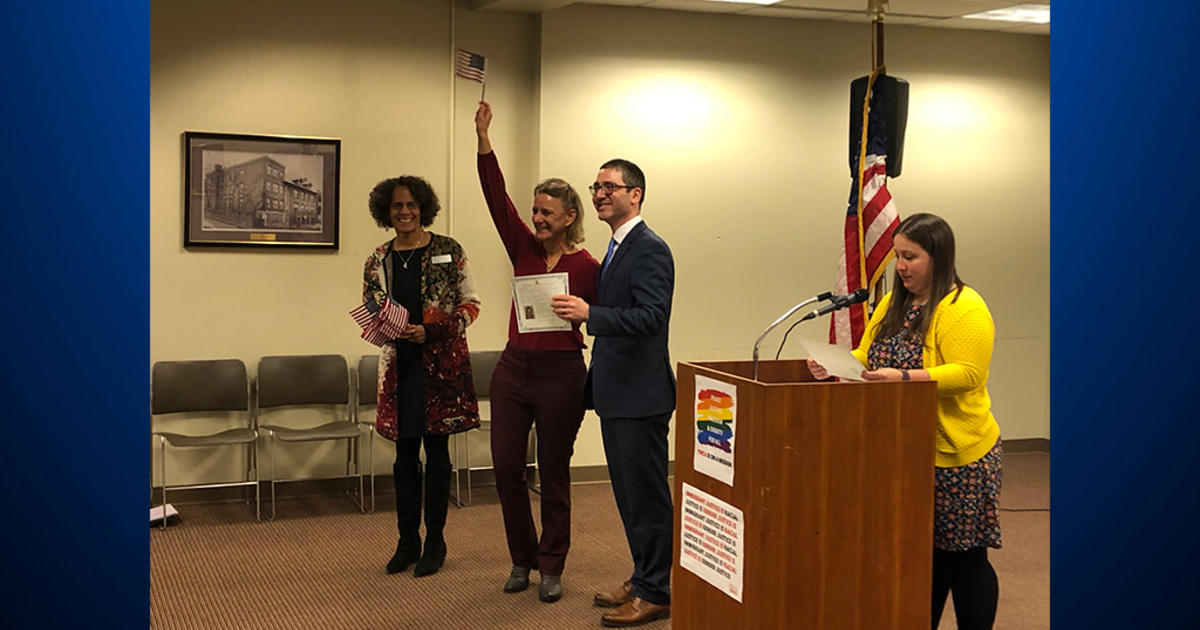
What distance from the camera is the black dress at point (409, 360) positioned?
512 centimetres

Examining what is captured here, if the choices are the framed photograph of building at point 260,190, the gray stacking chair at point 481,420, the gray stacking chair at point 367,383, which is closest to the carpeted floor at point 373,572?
the gray stacking chair at point 481,420

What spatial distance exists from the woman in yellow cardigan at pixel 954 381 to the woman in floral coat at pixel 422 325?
2151mm

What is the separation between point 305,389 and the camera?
679 centimetres

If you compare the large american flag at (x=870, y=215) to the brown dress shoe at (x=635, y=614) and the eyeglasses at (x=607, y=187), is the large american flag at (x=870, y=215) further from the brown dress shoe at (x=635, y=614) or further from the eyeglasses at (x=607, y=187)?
the brown dress shoe at (x=635, y=614)

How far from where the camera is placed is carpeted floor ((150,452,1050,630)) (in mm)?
4664

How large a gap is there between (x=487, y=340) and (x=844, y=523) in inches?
182

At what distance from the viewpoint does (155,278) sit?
6566 millimetres

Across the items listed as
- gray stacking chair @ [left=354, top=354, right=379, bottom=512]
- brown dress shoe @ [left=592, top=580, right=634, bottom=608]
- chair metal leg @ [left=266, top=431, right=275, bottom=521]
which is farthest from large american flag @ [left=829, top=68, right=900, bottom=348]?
chair metal leg @ [left=266, top=431, right=275, bottom=521]

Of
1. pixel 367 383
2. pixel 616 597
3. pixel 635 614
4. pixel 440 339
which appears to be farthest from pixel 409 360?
pixel 367 383

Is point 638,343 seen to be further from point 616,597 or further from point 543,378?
point 616,597

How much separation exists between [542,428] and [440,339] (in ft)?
2.12

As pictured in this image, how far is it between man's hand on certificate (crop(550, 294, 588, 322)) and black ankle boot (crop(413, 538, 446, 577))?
152 cm
